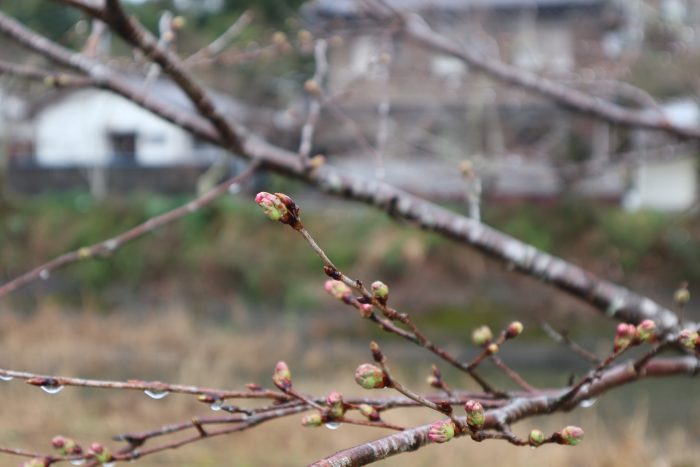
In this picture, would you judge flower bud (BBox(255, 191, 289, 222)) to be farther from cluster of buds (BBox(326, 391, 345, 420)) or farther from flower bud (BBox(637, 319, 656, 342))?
flower bud (BBox(637, 319, 656, 342))

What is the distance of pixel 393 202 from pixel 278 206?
49.8 inches

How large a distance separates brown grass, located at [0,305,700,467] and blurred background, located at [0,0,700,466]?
0.16ft

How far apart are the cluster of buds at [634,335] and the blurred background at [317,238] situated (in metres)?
5.92

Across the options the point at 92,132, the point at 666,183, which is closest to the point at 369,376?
the point at 666,183

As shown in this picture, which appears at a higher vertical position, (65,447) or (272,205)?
(272,205)

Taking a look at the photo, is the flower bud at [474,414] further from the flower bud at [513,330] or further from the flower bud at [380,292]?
the flower bud at [513,330]

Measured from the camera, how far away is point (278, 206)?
0.72 m

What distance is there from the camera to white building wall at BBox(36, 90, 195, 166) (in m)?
→ 15.0

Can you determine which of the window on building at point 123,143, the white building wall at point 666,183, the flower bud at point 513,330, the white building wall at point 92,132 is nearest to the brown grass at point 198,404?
the flower bud at point 513,330

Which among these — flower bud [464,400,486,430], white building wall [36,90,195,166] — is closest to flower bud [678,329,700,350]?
flower bud [464,400,486,430]

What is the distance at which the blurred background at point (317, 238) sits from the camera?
8602 millimetres

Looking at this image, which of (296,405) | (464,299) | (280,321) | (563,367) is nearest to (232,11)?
(280,321)

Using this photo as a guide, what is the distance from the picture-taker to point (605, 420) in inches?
287

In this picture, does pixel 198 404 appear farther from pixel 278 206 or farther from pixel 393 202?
pixel 278 206
